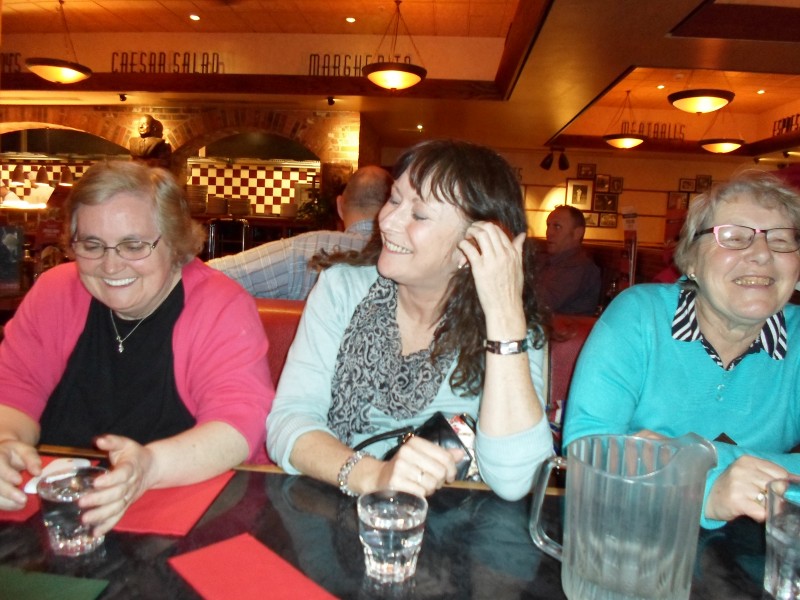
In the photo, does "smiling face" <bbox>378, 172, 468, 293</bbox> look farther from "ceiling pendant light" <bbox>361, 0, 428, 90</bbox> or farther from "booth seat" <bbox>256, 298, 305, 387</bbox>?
"ceiling pendant light" <bbox>361, 0, 428, 90</bbox>

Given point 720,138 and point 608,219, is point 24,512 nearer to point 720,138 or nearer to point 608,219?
point 720,138

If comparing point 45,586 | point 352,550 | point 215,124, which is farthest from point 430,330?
point 215,124

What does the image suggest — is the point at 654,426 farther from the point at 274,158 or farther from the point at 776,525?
the point at 274,158

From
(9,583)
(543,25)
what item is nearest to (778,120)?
(543,25)

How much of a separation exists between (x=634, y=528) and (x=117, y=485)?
734 mm

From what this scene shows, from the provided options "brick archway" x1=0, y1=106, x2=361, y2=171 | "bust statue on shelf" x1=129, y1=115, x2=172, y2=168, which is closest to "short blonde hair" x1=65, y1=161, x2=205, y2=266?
"brick archway" x1=0, y1=106, x2=361, y2=171

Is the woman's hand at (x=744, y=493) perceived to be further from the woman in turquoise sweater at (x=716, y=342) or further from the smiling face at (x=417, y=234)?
the smiling face at (x=417, y=234)

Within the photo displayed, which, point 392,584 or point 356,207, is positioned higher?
point 356,207

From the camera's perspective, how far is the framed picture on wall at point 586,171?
12188 millimetres

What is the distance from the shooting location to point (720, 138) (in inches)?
417

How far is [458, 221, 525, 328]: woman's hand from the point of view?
1.23 m

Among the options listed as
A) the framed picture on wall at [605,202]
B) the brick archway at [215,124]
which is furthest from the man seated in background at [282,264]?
the framed picture on wall at [605,202]

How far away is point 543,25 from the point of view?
16.9 ft

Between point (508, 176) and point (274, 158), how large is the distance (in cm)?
964
